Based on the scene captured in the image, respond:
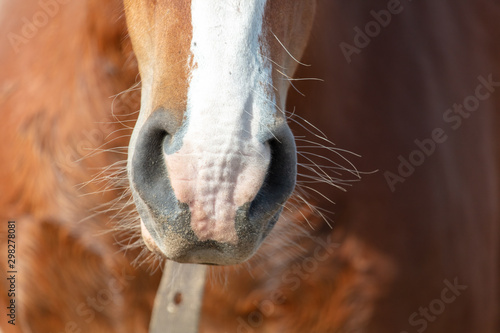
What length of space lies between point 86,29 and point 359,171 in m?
0.75

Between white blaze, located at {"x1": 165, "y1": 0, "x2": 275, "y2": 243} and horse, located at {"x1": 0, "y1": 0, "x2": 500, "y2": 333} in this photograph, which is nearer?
white blaze, located at {"x1": 165, "y1": 0, "x2": 275, "y2": 243}

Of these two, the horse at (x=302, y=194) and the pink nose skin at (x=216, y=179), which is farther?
the horse at (x=302, y=194)

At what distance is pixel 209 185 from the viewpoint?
106 cm

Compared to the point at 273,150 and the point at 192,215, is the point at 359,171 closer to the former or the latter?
the point at 273,150

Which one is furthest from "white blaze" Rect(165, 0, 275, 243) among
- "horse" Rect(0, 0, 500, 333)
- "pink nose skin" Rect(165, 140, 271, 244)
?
"horse" Rect(0, 0, 500, 333)

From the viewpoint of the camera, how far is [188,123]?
42.0 inches

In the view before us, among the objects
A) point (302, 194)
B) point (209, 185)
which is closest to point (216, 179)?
point (209, 185)

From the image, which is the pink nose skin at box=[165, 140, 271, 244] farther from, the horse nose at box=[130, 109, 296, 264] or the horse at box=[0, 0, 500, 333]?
the horse at box=[0, 0, 500, 333]

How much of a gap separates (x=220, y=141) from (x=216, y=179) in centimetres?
6

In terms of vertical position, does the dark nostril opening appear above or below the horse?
above

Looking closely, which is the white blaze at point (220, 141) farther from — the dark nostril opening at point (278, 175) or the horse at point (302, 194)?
the horse at point (302, 194)

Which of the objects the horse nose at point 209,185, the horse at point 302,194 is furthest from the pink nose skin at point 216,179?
the horse at point 302,194

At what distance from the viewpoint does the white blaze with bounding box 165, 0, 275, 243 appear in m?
1.05

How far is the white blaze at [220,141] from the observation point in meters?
1.05
